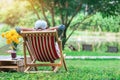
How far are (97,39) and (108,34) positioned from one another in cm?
122

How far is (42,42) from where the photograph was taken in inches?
285

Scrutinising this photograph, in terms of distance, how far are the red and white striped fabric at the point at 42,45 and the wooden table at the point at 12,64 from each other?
1.26ft

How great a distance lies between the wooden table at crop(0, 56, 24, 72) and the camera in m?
7.59

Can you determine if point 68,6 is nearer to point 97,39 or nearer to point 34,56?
point 97,39

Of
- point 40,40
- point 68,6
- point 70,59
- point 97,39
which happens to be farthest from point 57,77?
point 97,39

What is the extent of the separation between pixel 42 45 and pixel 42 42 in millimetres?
54

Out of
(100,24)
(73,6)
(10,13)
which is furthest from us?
(10,13)

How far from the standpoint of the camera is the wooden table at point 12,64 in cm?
759

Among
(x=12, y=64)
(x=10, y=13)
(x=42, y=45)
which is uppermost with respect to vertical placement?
(x=42, y=45)

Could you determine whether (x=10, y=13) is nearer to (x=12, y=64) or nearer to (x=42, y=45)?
(x=12, y=64)

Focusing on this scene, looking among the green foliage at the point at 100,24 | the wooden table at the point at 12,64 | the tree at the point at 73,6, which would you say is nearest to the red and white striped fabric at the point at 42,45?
the wooden table at the point at 12,64

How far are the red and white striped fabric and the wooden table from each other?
1.26 ft

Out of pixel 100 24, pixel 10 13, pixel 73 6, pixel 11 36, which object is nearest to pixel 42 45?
pixel 11 36

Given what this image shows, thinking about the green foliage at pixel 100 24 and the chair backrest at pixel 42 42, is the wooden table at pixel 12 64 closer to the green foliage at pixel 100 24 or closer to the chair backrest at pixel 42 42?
the chair backrest at pixel 42 42
